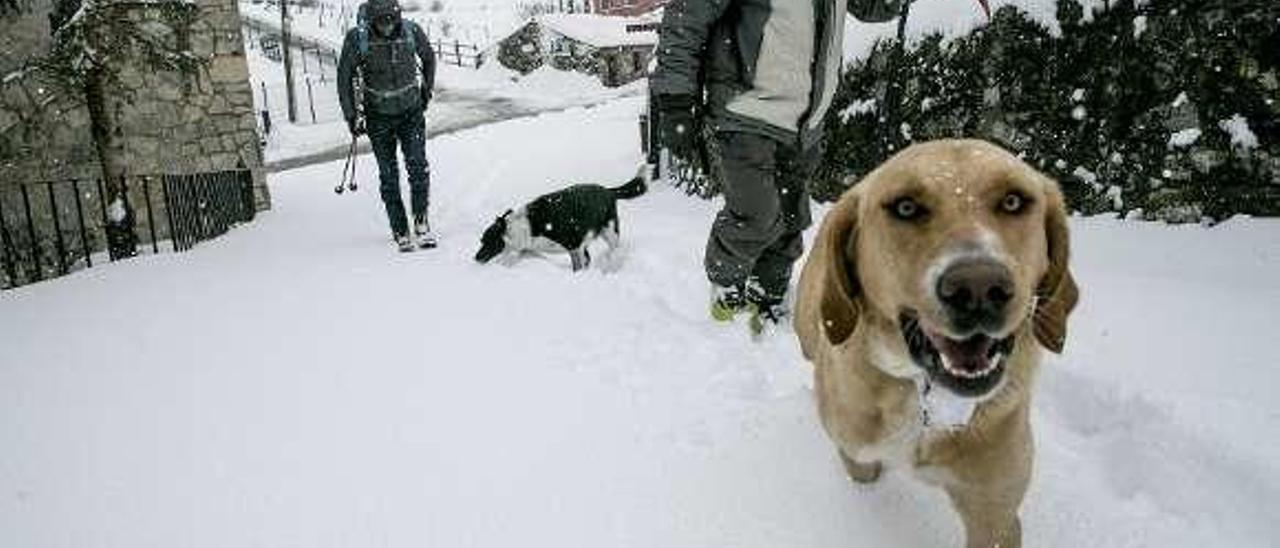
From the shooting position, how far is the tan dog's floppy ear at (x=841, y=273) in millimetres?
2039

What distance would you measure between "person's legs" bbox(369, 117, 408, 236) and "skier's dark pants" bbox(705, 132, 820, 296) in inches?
141

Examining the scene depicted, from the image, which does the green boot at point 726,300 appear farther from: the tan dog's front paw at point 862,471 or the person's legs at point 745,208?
the tan dog's front paw at point 862,471

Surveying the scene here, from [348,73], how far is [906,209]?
611 cm

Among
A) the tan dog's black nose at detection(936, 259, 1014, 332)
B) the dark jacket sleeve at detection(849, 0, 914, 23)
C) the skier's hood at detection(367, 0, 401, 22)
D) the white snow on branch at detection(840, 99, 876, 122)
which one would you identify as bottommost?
the white snow on branch at detection(840, 99, 876, 122)

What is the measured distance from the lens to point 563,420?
3.15 m

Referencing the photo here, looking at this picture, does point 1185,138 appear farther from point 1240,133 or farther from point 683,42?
point 683,42

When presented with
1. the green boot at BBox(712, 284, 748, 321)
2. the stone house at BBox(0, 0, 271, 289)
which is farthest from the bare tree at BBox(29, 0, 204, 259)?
the green boot at BBox(712, 284, 748, 321)

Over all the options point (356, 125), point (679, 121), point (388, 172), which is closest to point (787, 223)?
point (679, 121)

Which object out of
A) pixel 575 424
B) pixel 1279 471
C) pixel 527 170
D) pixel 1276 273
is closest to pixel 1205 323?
pixel 1276 273

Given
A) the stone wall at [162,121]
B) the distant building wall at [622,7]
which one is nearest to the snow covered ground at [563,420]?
the stone wall at [162,121]

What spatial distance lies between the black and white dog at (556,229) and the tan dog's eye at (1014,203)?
15.1 feet

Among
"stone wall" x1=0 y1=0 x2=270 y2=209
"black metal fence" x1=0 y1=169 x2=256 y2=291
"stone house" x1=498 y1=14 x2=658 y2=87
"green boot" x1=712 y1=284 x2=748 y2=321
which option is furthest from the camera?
"stone house" x1=498 y1=14 x2=658 y2=87

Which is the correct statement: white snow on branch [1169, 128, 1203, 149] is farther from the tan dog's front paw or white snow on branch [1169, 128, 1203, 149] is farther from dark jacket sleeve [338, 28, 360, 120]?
dark jacket sleeve [338, 28, 360, 120]

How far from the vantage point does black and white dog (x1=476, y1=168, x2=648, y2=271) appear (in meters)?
6.29
